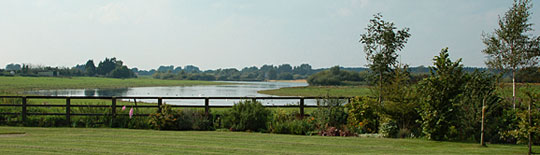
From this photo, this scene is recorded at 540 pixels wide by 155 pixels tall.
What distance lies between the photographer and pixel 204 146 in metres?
9.45

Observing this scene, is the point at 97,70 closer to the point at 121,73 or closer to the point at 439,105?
the point at 121,73

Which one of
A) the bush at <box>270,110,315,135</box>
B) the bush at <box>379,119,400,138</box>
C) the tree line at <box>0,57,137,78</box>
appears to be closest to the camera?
the bush at <box>379,119,400,138</box>

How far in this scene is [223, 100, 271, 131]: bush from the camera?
43.0ft

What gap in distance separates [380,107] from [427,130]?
5.36 ft

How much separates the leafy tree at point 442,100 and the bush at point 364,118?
1708mm

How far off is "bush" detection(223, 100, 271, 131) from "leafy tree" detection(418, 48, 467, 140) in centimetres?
504

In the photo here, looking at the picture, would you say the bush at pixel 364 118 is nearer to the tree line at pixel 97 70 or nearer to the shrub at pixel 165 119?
the shrub at pixel 165 119

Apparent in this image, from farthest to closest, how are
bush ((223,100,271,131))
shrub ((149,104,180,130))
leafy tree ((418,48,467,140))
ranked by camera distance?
1. shrub ((149,104,180,130))
2. bush ((223,100,271,131))
3. leafy tree ((418,48,467,140))

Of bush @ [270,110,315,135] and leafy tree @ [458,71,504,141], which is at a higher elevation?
leafy tree @ [458,71,504,141]

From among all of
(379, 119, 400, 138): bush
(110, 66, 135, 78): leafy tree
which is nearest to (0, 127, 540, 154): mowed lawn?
(379, 119, 400, 138): bush

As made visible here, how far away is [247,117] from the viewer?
1304 cm

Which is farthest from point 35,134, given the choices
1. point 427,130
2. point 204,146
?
point 427,130

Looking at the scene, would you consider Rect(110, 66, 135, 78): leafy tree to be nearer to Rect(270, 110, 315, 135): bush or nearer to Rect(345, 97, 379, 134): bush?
Rect(270, 110, 315, 135): bush

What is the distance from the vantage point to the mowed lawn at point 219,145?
880 centimetres
